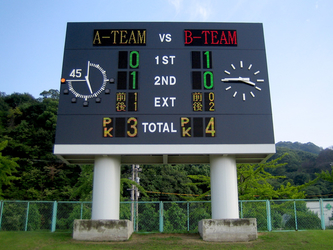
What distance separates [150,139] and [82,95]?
2944 mm

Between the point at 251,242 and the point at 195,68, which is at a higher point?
the point at 195,68

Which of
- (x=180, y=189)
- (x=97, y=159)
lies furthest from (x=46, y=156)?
(x=97, y=159)

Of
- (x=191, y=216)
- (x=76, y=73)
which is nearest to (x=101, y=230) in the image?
(x=76, y=73)

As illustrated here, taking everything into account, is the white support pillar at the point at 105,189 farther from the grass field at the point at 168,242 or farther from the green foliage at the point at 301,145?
the green foliage at the point at 301,145

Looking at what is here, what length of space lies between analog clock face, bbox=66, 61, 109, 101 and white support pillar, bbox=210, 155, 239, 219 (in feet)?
16.1

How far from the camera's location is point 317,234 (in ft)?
41.1

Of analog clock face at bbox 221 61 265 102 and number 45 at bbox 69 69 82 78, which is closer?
analog clock face at bbox 221 61 265 102

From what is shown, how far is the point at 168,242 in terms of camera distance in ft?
37.8

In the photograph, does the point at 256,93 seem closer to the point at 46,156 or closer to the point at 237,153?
the point at 237,153

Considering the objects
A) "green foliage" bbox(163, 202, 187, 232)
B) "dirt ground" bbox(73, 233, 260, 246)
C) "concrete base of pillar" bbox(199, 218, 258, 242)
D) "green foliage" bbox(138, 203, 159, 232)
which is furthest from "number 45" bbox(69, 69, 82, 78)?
"green foliage" bbox(138, 203, 159, 232)

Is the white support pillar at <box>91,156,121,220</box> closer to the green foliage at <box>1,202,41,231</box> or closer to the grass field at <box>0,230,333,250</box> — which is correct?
the grass field at <box>0,230,333,250</box>

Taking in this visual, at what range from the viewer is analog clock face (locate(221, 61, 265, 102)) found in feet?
39.6

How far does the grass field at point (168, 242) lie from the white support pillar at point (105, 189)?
3.58 feet

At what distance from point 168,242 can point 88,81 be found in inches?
251
